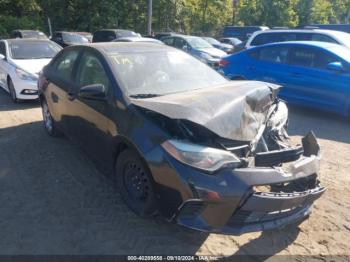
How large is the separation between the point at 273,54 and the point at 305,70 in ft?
3.13

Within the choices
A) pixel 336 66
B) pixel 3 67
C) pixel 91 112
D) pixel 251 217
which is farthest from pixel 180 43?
pixel 251 217

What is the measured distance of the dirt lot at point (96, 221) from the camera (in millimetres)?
3217

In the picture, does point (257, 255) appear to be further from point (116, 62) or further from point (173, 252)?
point (116, 62)

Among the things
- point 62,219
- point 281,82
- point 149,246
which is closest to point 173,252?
point 149,246

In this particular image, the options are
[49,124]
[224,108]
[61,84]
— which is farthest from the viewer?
[49,124]

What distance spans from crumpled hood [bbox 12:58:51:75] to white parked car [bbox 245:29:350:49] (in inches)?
216

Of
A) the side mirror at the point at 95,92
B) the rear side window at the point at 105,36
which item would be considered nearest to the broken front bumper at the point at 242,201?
the side mirror at the point at 95,92

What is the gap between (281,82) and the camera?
8086 mm

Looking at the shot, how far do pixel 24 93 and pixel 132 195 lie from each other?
570cm

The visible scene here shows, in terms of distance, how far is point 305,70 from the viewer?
25.2ft

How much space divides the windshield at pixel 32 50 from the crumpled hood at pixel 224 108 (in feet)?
22.1

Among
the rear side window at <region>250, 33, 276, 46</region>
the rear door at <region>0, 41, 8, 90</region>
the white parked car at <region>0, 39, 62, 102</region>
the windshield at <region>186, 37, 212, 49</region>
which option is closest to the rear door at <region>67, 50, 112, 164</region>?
the white parked car at <region>0, 39, 62, 102</region>

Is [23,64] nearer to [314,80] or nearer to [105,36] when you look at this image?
[314,80]

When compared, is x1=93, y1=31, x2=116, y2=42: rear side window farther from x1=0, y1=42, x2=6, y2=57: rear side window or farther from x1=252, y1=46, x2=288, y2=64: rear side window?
x1=252, y1=46, x2=288, y2=64: rear side window
